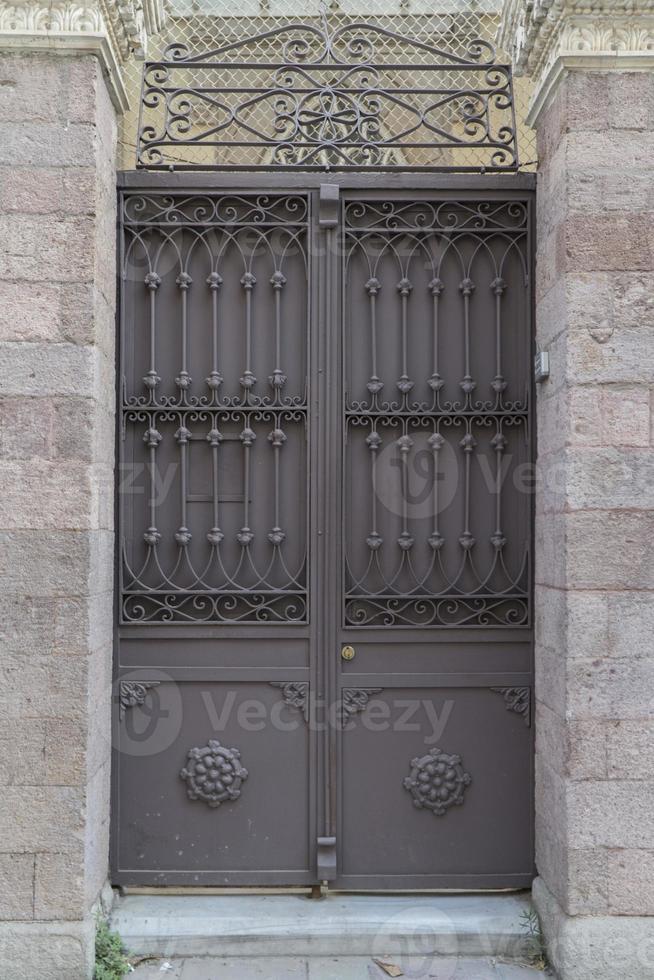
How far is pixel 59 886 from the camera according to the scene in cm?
375

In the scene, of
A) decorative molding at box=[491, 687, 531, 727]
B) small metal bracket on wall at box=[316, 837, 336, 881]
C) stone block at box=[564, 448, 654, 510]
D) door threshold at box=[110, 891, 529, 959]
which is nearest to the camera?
stone block at box=[564, 448, 654, 510]

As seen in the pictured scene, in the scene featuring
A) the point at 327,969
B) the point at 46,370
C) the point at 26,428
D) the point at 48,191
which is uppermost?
the point at 48,191

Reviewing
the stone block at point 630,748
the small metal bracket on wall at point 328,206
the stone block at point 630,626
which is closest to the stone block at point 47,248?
the small metal bracket on wall at point 328,206

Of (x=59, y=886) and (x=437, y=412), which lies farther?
(x=437, y=412)

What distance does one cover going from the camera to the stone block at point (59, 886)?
3.74 m

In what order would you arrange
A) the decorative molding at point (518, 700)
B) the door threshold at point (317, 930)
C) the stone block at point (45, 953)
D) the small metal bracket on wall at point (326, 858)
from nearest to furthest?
1. the stone block at point (45, 953)
2. the door threshold at point (317, 930)
3. the small metal bracket on wall at point (326, 858)
4. the decorative molding at point (518, 700)

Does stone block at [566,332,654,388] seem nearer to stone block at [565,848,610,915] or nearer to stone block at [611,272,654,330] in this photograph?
stone block at [611,272,654,330]

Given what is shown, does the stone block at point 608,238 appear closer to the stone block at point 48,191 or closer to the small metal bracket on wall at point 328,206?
the small metal bracket on wall at point 328,206

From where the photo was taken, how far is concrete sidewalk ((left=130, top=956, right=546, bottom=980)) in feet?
12.6

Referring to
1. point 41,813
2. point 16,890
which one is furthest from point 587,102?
point 16,890

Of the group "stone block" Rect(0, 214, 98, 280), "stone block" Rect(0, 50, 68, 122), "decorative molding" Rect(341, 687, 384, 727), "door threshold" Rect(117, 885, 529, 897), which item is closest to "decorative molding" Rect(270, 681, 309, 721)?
"decorative molding" Rect(341, 687, 384, 727)

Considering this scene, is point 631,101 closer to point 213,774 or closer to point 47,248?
point 47,248

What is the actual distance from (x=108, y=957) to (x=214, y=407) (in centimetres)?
250

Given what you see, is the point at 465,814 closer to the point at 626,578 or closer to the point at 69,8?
the point at 626,578
